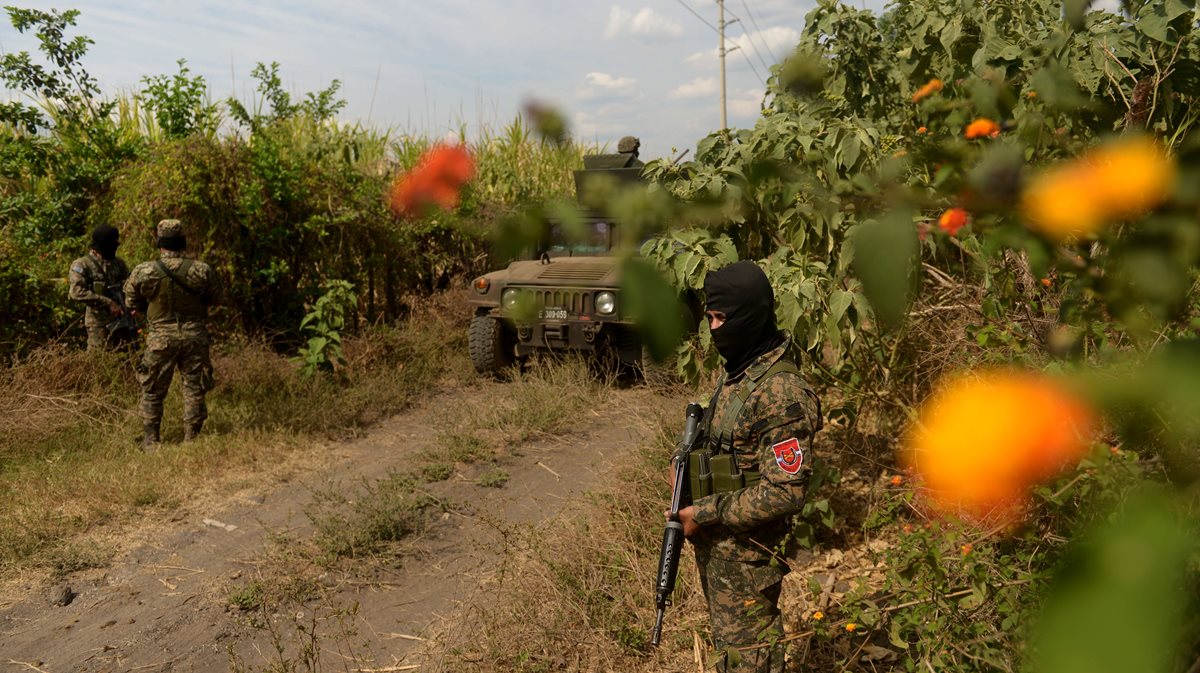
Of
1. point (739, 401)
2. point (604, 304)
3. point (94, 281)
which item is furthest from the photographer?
point (604, 304)

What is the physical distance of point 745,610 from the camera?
2.31 m

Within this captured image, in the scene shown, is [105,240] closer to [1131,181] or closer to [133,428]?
[133,428]

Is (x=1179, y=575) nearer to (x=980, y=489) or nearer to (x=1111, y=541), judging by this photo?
(x=1111, y=541)

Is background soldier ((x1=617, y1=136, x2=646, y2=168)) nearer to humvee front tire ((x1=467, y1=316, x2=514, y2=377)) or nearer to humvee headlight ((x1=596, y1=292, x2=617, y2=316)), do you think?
humvee headlight ((x1=596, y1=292, x2=617, y2=316))

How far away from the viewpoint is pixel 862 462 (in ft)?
13.3

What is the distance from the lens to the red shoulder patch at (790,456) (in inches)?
83.9

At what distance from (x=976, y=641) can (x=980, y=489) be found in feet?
5.05

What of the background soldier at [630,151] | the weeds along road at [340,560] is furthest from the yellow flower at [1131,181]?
the background soldier at [630,151]

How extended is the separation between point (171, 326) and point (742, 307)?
439 centimetres

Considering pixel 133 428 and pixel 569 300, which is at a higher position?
pixel 569 300

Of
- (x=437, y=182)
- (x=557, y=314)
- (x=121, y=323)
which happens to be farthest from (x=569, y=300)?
(x=437, y=182)

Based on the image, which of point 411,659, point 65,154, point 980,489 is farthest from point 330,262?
point 980,489

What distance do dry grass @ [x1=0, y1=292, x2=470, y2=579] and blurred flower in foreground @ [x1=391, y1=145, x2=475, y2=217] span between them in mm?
3976

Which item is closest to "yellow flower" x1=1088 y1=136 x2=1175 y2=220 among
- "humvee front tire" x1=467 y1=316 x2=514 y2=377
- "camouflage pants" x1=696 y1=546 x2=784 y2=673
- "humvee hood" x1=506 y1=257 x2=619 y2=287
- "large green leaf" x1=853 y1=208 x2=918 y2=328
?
"large green leaf" x1=853 y1=208 x2=918 y2=328
